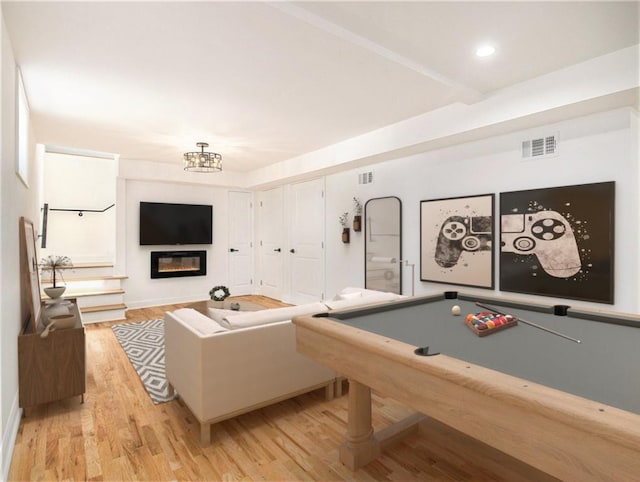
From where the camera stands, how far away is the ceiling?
201 centimetres

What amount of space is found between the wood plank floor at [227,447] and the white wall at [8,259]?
19cm

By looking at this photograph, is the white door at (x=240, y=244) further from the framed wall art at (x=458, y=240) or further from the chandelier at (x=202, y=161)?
the framed wall art at (x=458, y=240)

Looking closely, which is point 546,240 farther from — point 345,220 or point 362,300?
point 345,220

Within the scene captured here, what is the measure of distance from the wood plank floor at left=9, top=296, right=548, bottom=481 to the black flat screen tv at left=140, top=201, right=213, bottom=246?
12.8 feet

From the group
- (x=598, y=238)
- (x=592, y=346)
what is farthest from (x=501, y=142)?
(x=592, y=346)

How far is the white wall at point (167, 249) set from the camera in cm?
616

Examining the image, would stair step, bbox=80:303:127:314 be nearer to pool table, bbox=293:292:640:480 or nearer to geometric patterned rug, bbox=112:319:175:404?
geometric patterned rug, bbox=112:319:175:404

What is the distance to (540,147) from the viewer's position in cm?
326

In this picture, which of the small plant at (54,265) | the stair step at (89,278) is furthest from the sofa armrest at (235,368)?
the stair step at (89,278)

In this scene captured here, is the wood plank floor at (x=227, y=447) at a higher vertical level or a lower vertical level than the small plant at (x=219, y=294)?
lower

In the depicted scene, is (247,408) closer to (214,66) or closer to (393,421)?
(393,421)

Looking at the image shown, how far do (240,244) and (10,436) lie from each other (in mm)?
5444

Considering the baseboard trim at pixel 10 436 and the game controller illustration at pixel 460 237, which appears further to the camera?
the game controller illustration at pixel 460 237

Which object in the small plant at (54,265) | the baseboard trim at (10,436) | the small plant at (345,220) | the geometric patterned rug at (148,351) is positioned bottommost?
the geometric patterned rug at (148,351)
